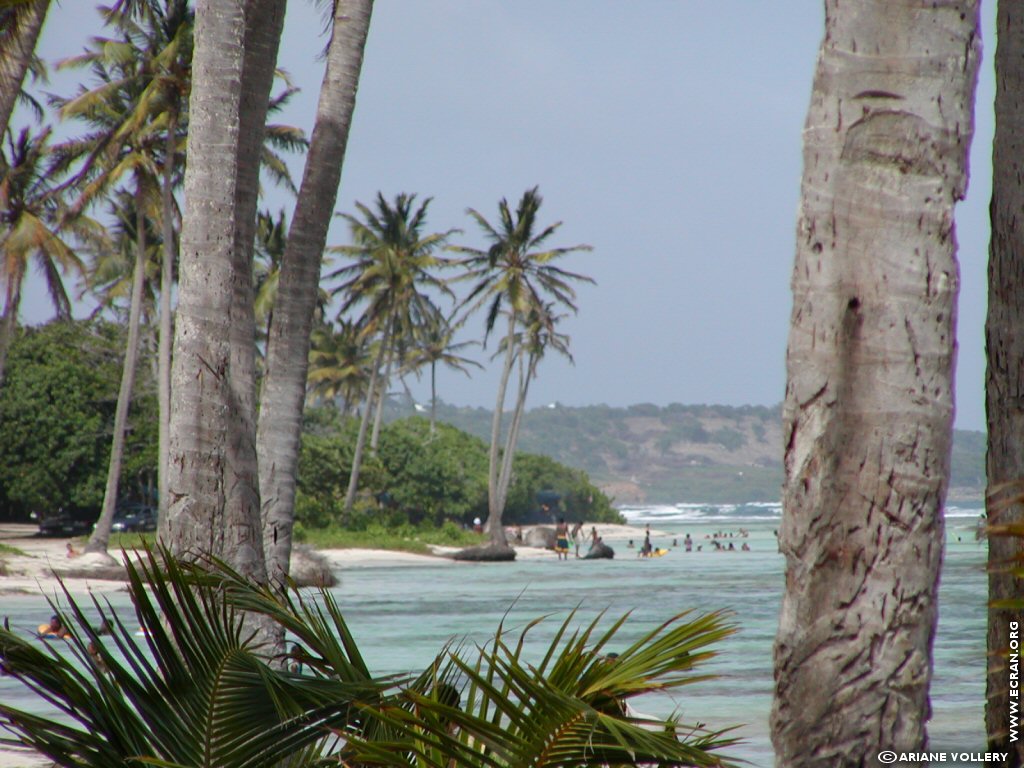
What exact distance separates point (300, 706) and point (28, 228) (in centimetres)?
2475

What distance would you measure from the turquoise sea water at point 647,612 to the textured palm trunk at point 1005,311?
17.2 inches

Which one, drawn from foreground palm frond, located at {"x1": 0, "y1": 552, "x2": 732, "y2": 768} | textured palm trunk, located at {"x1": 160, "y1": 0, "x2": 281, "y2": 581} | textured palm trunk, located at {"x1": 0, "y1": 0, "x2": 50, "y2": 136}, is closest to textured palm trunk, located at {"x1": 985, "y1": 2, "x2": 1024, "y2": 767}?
foreground palm frond, located at {"x1": 0, "y1": 552, "x2": 732, "y2": 768}

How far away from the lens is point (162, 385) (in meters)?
26.4

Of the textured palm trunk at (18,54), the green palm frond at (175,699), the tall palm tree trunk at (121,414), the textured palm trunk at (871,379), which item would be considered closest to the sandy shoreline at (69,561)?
the tall palm tree trunk at (121,414)

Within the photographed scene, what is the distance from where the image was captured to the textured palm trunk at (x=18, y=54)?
9.41 meters

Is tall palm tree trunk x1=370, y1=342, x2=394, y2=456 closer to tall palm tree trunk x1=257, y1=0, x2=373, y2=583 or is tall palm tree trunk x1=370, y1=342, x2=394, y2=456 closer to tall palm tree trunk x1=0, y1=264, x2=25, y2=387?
tall palm tree trunk x1=0, y1=264, x2=25, y2=387

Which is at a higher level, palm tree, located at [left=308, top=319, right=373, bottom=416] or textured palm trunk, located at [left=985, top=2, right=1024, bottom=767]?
palm tree, located at [left=308, top=319, right=373, bottom=416]

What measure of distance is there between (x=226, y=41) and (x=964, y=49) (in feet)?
17.6

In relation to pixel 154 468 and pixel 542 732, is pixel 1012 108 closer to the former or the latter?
pixel 542 732

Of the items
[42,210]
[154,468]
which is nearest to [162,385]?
[42,210]

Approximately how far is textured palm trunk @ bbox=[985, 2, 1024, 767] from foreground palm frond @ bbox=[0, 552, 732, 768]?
5.01 ft

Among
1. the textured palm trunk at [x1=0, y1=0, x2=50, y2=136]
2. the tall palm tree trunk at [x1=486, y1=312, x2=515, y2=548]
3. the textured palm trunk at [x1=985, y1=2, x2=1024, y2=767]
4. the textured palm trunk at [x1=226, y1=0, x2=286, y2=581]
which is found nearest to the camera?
the textured palm trunk at [x1=985, y1=2, x2=1024, y2=767]

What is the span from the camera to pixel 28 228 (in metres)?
25.2

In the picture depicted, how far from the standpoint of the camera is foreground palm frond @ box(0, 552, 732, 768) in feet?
8.77
